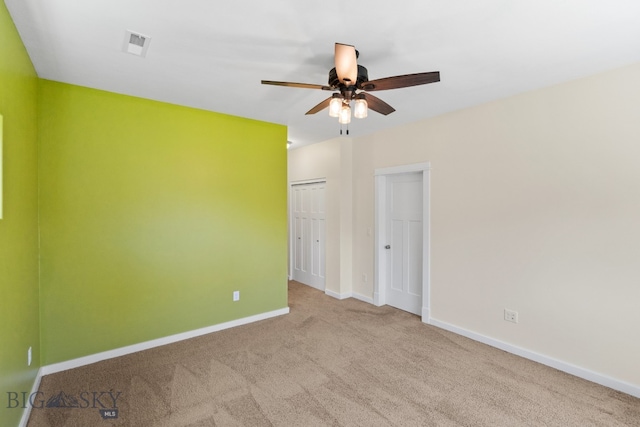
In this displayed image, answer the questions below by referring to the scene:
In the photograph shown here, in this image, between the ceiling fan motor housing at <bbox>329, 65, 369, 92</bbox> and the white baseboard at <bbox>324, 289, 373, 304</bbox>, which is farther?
the white baseboard at <bbox>324, 289, 373, 304</bbox>

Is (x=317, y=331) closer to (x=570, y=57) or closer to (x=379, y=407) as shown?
(x=379, y=407)

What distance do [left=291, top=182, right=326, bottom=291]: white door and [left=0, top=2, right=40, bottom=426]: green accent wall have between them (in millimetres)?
3565

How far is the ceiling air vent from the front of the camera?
1.98m

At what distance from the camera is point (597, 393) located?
2.36 metres

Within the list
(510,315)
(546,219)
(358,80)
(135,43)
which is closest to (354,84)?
(358,80)

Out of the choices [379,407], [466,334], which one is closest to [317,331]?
[379,407]

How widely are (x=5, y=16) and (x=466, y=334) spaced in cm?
442

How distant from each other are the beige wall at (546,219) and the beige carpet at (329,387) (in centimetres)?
36

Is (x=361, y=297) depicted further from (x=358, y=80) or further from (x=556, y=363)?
(x=358, y=80)

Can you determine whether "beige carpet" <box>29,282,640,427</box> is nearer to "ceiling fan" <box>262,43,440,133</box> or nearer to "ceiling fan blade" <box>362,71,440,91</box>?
"ceiling fan" <box>262,43,440,133</box>

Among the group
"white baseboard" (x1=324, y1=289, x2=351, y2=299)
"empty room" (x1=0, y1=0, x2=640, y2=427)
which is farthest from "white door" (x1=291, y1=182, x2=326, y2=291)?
"empty room" (x1=0, y1=0, x2=640, y2=427)

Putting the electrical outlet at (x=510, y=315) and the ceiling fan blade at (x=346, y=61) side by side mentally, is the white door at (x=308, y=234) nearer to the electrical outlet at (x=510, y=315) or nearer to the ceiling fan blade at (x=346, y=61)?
the electrical outlet at (x=510, y=315)

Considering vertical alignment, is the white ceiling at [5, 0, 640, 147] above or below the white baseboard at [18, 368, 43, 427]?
above

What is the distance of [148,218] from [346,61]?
2502 mm
